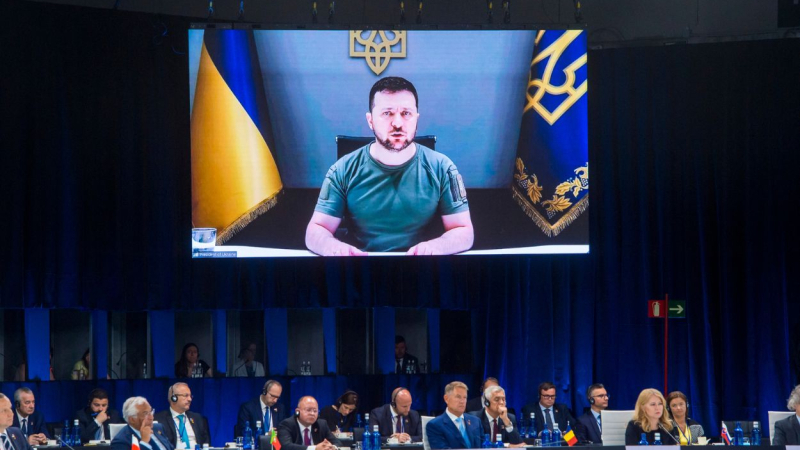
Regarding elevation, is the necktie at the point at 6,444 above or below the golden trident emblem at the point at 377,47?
below

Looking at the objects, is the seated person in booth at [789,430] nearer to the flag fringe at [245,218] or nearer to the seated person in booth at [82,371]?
the flag fringe at [245,218]

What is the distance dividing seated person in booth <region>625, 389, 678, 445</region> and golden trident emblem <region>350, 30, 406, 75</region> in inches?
132

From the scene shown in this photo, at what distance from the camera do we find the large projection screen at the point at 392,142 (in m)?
8.59

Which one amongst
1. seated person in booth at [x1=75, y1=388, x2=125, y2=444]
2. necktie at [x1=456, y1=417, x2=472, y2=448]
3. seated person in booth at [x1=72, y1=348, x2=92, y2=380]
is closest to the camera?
necktie at [x1=456, y1=417, x2=472, y2=448]

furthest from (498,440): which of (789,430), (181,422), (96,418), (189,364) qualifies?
(189,364)

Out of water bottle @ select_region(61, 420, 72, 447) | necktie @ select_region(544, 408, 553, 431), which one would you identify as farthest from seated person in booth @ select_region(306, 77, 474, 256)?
water bottle @ select_region(61, 420, 72, 447)

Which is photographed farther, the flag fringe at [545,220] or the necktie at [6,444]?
the flag fringe at [545,220]

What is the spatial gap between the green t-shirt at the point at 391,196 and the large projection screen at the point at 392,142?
0.01 m

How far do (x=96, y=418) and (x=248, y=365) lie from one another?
1943 millimetres

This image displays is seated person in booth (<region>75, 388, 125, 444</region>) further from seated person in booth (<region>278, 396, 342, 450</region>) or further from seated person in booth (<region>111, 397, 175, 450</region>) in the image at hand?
seated person in booth (<region>111, 397, 175, 450</region>)

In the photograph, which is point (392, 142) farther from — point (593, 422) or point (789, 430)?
point (789, 430)

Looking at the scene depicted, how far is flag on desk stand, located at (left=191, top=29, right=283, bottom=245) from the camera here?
8539 millimetres

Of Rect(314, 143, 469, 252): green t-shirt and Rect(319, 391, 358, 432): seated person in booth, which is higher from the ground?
Rect(314, 143, 469, 252): green t-shirt

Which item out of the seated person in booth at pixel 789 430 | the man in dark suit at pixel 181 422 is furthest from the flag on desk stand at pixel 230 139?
the seated person in booth at pixel 789 430
